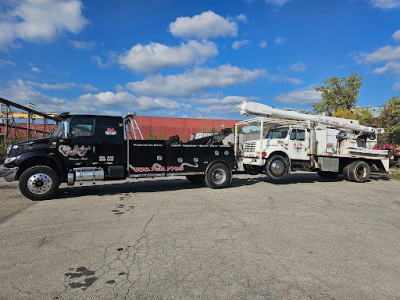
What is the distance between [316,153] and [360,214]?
21.2 ft

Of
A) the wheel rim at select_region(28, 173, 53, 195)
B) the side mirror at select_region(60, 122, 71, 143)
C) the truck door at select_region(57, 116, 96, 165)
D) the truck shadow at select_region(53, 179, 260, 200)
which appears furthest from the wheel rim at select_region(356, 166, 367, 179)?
the wheel rim at select_region(28, 173, 53, 195)

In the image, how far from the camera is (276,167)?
453 inches

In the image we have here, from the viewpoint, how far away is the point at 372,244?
4758 millimetres

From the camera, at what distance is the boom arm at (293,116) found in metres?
12.1

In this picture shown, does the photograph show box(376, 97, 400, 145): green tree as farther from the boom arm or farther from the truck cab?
the truck cab

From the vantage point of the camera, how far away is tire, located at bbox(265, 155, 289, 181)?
11391 millimetres

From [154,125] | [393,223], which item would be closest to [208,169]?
[393,223]

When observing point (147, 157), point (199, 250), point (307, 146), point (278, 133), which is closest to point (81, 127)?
point (147, 157)

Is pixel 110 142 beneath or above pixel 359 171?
above

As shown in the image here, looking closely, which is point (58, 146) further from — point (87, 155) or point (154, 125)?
point (154, 125)

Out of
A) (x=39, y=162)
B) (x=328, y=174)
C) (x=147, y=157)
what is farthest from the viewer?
(x=328, y=174)

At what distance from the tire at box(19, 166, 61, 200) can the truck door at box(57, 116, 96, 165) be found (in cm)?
63

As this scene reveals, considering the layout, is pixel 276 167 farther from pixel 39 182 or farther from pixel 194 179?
pixel 39 182

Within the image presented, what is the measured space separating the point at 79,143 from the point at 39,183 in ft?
5.12
